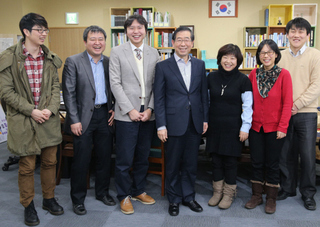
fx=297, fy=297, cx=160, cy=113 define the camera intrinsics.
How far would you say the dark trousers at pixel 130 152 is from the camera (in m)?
2.40

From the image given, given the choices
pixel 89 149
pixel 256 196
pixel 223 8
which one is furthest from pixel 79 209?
pixel 223 8

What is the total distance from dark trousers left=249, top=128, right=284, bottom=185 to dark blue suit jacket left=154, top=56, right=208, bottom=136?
0.51 m

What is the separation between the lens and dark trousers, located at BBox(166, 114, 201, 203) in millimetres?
2381

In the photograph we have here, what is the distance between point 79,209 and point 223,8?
4887 millimetres

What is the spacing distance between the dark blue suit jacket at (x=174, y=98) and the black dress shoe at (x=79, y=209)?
0.93 m

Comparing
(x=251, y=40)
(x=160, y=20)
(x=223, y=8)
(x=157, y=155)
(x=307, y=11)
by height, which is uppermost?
(x=223, y=8)

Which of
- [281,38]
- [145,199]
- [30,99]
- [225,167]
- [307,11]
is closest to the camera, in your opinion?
[30,99]

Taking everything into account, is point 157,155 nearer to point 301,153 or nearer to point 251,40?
point 301,153

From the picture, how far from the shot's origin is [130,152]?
7.97ft

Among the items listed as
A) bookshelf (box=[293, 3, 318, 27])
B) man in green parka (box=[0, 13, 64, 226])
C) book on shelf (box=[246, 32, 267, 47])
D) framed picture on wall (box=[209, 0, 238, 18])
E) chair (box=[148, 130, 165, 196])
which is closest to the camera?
man in green parka (box=[0, 13, 64, 226])

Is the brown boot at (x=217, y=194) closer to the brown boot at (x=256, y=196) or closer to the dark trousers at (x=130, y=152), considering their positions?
the brown boot at (x=256, y=196)

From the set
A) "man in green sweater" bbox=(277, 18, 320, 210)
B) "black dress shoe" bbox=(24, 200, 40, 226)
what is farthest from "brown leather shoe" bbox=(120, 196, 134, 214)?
"man in green sweater" bbox=(277, 18, 320, 210)

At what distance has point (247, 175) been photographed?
131 inches

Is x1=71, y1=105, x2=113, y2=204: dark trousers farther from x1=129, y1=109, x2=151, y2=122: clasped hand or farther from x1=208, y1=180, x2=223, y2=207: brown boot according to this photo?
x1=208, y1=180, x2=223, y2=207: brown boot
